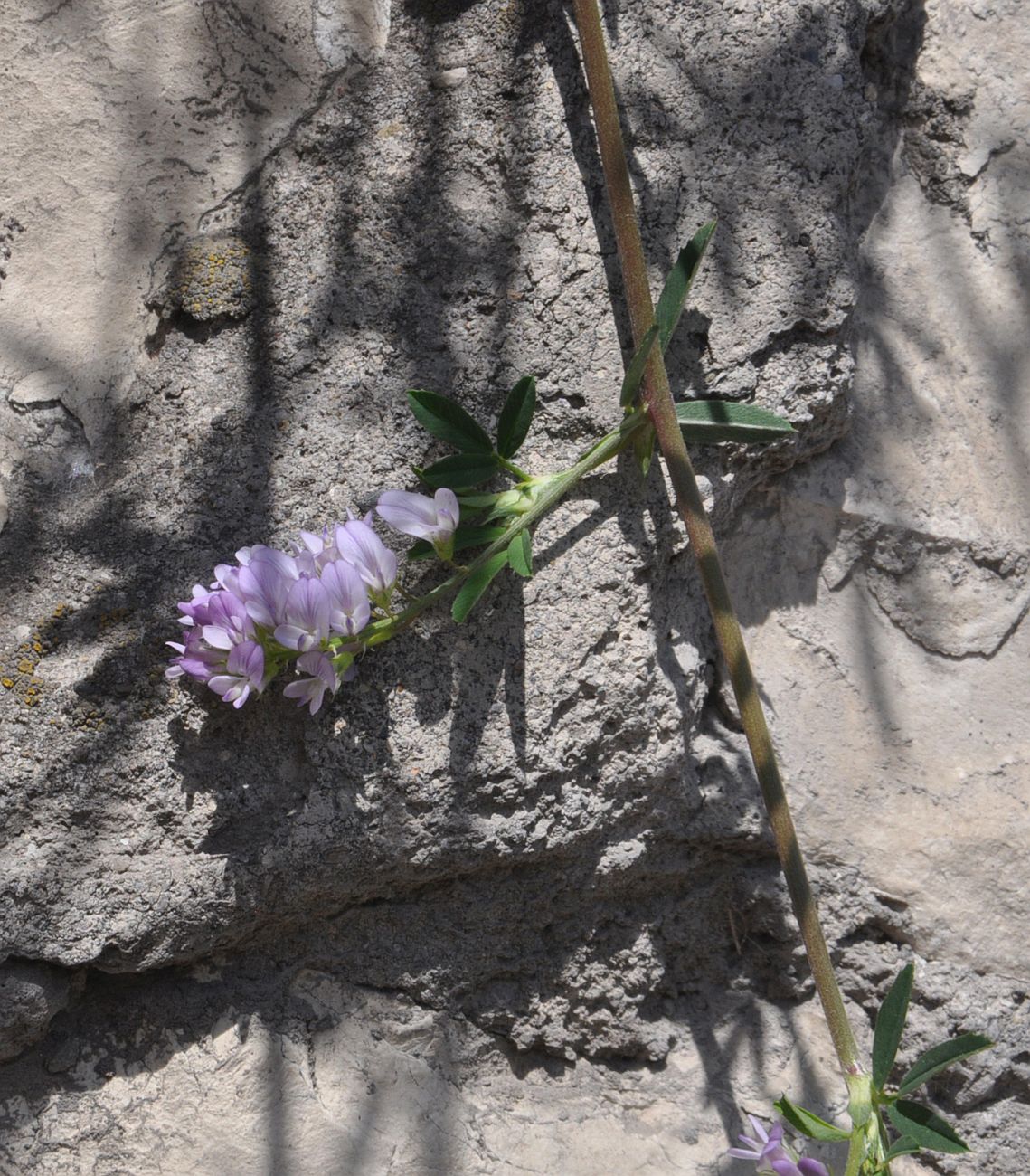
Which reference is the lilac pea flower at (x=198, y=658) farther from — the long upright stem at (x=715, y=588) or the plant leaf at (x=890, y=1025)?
the plant leaf at (x=890, y=1025)

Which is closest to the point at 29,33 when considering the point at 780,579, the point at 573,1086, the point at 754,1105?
the point at 780,579

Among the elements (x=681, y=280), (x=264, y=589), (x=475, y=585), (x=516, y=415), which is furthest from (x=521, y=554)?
(x=681, y=280)

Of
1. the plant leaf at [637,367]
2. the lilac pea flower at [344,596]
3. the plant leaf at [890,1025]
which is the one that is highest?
the plant leaf at [637,367]

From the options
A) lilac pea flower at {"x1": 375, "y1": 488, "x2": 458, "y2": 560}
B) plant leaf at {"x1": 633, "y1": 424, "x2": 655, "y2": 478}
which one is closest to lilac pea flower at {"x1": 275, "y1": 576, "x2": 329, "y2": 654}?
lilac pea flower at {"x1": 375, "y1": 488, "x2": 458, "y2": 560}

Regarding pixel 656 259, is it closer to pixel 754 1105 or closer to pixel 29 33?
pixel 29 33

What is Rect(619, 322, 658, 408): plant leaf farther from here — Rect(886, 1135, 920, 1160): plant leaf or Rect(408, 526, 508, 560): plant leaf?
Rect(886, 1135, 920, 1160): plant leaf

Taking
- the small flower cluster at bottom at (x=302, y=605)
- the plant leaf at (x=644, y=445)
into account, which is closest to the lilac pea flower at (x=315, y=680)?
the small flower cluster at bottom at (x=302, y=605)

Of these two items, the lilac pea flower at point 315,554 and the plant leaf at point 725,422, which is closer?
the lilac pea flower at point 315,554
